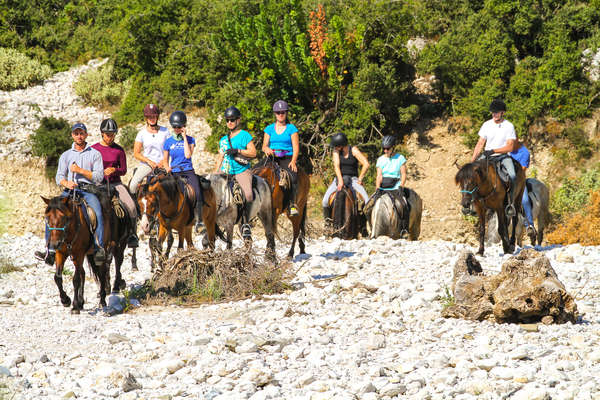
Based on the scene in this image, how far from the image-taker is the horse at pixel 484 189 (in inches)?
440

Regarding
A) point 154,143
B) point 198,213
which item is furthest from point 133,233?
point 154,143

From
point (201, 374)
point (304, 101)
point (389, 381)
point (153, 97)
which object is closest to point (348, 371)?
point (389, 381)

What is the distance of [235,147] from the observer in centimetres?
1073

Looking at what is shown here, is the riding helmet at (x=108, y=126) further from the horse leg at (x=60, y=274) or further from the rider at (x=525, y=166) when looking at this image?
the rider at (x=525, y=166)

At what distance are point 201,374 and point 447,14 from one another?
73.5 ft

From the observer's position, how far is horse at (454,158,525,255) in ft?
36.7

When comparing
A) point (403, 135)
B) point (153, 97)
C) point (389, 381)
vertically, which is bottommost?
point (389, 381)

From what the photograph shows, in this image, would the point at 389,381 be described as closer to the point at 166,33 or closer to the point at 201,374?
the point at 201,374

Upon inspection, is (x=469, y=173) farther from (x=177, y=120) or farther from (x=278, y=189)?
(x=177, y=120)

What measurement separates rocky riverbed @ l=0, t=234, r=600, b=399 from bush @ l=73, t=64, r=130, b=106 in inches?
722

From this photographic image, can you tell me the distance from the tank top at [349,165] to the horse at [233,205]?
3617mm

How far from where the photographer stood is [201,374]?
586 cm

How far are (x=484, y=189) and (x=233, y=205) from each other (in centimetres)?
423

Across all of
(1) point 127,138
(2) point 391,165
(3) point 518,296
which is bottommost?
(3) point 518,296
